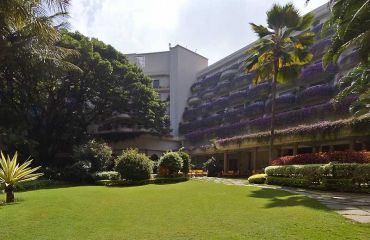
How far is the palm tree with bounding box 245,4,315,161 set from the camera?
2286 cm

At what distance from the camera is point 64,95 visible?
3859 centimetres

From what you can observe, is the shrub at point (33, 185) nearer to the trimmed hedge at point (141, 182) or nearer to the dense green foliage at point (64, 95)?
the trimmed hedge at point (141, 182)

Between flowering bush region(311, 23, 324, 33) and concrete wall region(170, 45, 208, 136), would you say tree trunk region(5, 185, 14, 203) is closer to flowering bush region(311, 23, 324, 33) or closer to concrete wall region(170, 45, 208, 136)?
flowering bush region(311, 23, 324, 33)

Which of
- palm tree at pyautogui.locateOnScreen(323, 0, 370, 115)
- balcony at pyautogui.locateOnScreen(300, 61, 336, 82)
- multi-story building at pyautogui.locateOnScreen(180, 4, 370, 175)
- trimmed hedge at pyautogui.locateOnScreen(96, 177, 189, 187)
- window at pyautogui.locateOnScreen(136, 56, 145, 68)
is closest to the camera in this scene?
palm tree at pyautogui.locateOnScreen(323, 0, 370, 115)

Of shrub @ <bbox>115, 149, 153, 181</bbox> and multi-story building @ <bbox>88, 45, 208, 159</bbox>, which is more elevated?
multi-story building @ <bbox>88, 45, 208, 159</bbox>

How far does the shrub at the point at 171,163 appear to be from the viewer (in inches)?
1017

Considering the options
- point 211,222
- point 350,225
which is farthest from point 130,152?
point 350,225

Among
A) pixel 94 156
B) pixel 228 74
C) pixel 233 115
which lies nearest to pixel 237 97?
pixel 233 115

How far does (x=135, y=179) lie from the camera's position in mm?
24562

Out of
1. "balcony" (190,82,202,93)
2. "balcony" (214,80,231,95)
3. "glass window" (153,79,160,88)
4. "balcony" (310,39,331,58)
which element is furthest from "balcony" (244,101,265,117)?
"glass window" (153,79,160,88)

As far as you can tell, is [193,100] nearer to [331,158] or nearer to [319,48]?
[319,48]

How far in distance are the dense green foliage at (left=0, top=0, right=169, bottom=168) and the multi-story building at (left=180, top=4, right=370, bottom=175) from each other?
658 centimetres

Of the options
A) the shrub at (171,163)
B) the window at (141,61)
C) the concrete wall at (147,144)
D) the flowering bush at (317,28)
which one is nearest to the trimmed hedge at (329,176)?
the shrub at (171,163)

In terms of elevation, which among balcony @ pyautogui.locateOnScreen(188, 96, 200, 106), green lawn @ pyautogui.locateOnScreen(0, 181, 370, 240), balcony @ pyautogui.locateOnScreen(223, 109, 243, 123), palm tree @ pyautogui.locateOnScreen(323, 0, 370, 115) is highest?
balcony @ pyautogui.locateOnScreen(188, 96, 200, 106)
